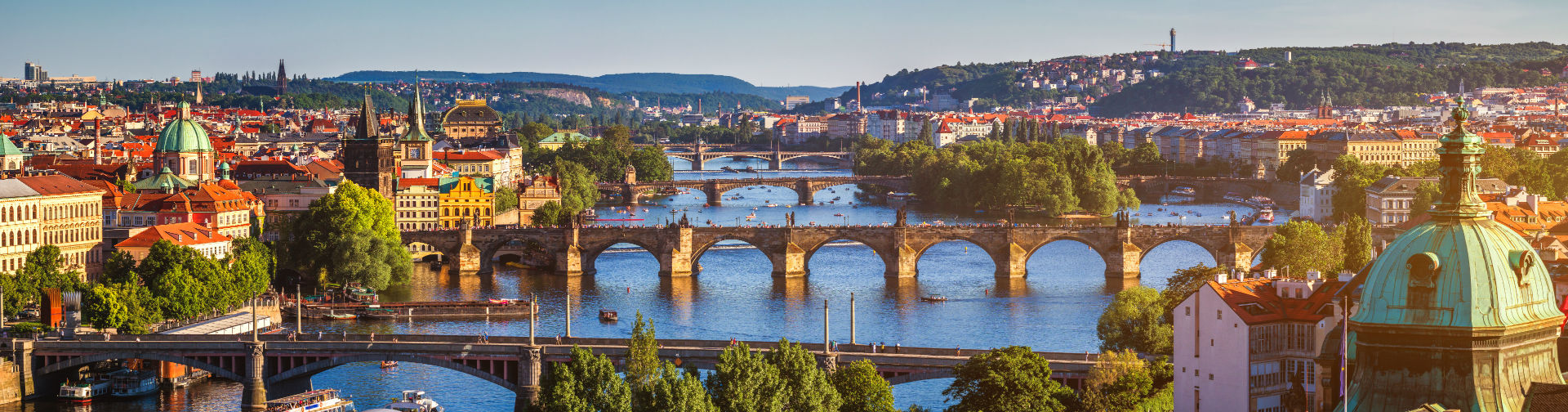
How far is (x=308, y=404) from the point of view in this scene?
3594 cm

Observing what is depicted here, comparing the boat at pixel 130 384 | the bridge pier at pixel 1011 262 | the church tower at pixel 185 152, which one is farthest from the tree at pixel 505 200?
the boat at pixel 130 384

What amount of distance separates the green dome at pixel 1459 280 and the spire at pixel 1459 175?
3.1 inches

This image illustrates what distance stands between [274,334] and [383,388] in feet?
8.56

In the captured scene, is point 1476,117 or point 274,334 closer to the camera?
point 274,334

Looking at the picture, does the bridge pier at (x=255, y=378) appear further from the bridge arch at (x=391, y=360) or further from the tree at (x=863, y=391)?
the tree at (x=863, y=391)

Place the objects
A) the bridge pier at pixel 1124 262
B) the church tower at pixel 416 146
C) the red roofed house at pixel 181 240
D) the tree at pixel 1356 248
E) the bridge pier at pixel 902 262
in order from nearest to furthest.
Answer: the tree at pixel 1356 248 → the red roofed house at pixel 181 240 → the bridge pier at pixel 1124 262 → the bridge pier at pixel 902 262 → the church tower at pixel 416 146

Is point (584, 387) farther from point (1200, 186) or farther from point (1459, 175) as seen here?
point (1200, 186)

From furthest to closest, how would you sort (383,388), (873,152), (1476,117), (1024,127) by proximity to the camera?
(1476,117) → (1024,127) → (873,152) → (383,388)

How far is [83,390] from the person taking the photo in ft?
125

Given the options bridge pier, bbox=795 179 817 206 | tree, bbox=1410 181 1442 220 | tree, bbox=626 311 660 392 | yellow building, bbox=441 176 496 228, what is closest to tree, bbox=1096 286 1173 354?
tree, bbox=626 311 660 392

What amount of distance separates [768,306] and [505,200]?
2789cm

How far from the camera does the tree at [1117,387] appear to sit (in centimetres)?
2883

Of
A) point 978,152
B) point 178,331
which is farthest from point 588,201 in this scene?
point 178,331

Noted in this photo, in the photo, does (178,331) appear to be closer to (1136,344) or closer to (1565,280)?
(1136,344)
